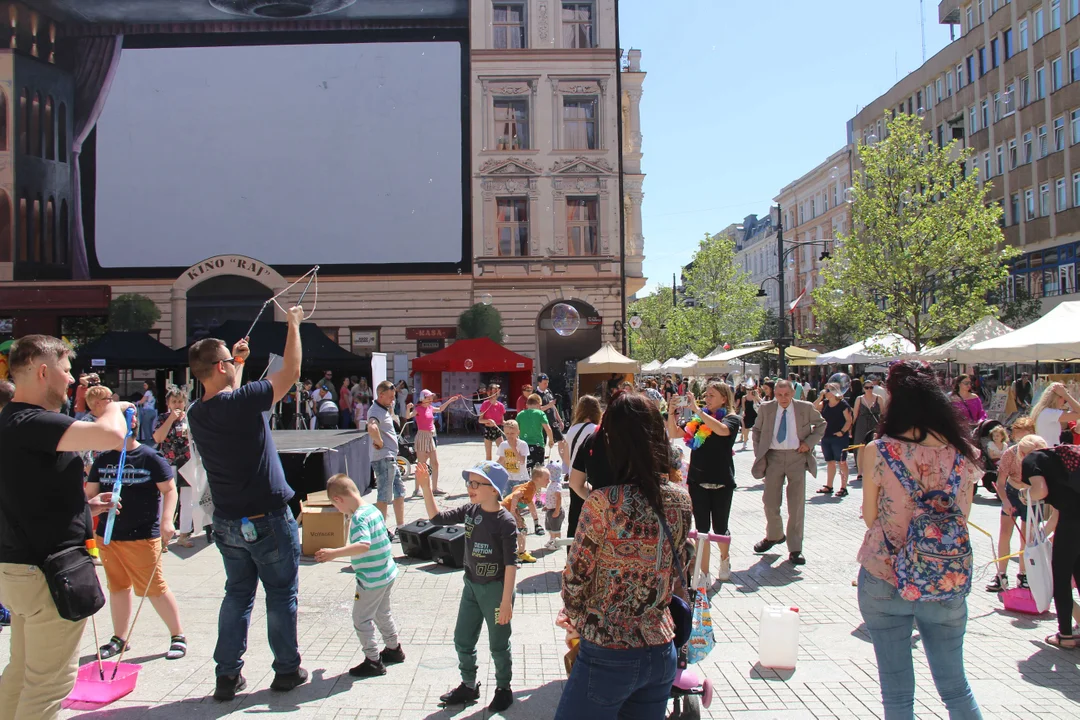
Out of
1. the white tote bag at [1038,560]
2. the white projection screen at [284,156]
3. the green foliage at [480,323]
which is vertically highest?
the white projection screen at [284,156]

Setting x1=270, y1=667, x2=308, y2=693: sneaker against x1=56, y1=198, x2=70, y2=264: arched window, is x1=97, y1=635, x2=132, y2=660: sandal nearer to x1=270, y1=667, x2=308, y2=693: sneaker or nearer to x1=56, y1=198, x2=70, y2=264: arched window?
x1=270, y1=667, x2=308, y2=693: sneaker

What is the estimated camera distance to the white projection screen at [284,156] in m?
29.6

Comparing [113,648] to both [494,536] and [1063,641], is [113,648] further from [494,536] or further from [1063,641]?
[1063,641]

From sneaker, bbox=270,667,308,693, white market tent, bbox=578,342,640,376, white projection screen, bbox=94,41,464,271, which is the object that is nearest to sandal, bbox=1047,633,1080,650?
sneaker, bbox=270,667,308,693

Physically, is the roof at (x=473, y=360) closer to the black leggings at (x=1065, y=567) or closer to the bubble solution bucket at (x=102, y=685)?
the bubble solution bucket at (x=102, y=685)

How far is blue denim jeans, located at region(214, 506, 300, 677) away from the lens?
14.4 ft

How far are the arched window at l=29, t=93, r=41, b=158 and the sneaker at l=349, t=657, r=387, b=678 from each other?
30.6 m

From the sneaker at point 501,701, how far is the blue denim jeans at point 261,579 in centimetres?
118

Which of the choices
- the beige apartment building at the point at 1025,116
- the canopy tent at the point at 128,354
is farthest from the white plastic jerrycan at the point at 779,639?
the beige apartment building at the point at 1025,116

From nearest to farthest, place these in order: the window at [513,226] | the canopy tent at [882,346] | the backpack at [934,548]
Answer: the backpack at [934,548] < the canopy tent at [882,346] < the window at [513,226]

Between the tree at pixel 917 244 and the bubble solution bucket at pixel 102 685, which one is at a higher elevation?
the tree at pixel 917 244

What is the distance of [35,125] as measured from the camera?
2886 cm

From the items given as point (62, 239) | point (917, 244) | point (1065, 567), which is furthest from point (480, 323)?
point (1065, 567)

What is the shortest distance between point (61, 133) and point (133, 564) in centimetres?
2981
